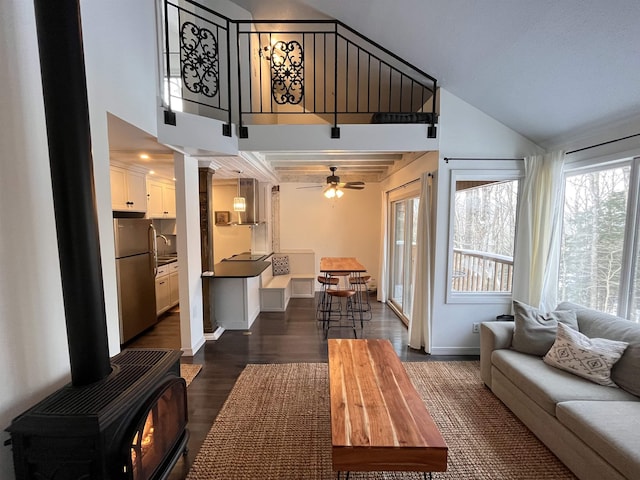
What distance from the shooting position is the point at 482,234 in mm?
3518

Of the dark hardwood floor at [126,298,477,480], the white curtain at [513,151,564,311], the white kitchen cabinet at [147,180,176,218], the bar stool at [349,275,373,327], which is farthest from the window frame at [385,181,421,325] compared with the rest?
the white kitchen cabinet at [147,180,176,218]

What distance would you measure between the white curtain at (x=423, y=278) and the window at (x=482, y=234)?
25cm

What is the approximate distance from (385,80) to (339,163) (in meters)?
1.35

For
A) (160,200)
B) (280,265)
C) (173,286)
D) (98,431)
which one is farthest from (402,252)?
(98,431)

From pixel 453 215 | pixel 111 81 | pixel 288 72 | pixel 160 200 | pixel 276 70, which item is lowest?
pixel 453 215

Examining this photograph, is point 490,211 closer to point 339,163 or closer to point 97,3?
point 339,163

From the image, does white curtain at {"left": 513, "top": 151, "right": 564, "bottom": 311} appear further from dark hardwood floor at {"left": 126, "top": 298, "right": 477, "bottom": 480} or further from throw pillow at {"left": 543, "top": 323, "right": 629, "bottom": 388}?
dark hardwood floor at {"left": 126, "top": 298, "right": 477, "bottom": 480}

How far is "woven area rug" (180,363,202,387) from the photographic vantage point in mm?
2932

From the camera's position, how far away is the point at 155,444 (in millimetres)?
1596

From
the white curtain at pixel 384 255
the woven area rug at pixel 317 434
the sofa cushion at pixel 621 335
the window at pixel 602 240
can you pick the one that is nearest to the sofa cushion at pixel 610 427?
the sofa cushion at pixel 621 335

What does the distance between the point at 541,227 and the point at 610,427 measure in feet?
6.76

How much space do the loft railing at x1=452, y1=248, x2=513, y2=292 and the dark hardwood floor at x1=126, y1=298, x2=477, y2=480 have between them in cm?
95

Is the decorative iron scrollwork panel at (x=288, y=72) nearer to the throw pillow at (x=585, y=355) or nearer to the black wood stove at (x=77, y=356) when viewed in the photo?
the black wood stove at (x=77, y=356)

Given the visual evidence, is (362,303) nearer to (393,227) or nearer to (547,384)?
(393,227)
